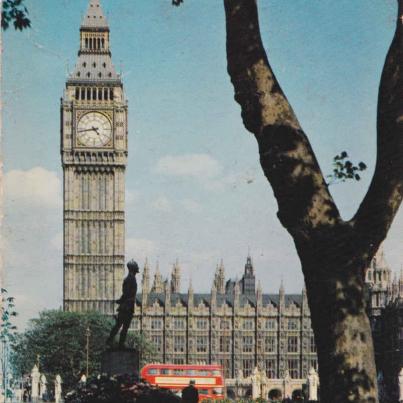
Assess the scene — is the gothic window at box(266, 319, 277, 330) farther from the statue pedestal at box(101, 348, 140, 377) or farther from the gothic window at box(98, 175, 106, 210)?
the statue pedestal at box(101, 348, 140, 377)

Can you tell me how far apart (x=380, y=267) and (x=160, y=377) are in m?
51.6

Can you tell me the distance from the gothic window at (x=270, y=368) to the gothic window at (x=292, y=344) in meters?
2.10

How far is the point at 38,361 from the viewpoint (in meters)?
78.1

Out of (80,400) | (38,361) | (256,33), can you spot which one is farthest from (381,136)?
(38,361)

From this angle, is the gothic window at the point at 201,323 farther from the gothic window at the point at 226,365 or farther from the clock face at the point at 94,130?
the clock face at the point at 94,130

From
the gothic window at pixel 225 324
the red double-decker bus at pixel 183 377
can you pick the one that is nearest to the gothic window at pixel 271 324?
the gothic window at pixel 225 324

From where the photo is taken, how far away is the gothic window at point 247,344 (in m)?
103

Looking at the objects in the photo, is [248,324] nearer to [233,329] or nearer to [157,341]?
[233,329]

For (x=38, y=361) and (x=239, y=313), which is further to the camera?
(x=239, y=313)

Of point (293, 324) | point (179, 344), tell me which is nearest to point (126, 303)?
point (179, 344)

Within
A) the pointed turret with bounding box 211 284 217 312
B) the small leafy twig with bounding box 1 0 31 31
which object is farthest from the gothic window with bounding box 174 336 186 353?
the small leafy twig with bounding box 1 0 31 31

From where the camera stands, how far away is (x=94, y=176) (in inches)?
3863

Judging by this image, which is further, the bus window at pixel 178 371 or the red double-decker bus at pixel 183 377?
the bus window at pixel 178 371

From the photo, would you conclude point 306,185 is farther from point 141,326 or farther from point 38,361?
point 141,326
